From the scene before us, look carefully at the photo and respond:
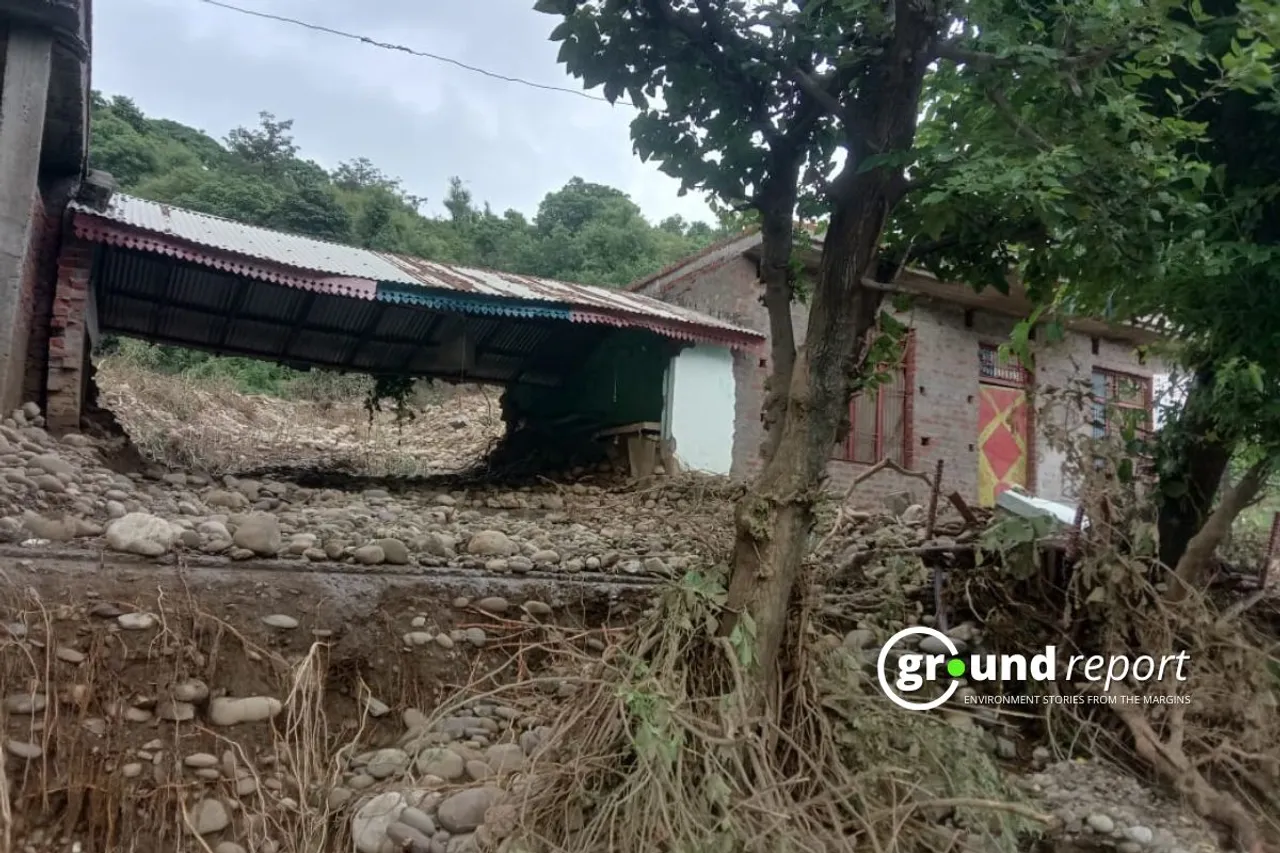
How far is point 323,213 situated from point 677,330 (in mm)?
12316

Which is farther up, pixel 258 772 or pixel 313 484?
pixel 313 484

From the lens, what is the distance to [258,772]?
3.15 m

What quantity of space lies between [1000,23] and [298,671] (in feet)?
11.3

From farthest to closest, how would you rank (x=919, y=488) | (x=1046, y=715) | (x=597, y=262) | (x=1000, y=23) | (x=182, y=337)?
(x=597, y=262) → (x=919, y=488) → (x=182, y=337) → (x=1046, y=715) → (x=1000, y=23)

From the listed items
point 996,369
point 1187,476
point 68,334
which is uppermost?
point 996,369

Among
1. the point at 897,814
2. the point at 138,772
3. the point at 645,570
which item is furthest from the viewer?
the point at 645,570

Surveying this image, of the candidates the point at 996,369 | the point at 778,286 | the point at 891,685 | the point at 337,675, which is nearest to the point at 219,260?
the point at 337,675

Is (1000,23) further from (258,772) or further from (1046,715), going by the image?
(258,772)

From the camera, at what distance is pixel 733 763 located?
2547 mm

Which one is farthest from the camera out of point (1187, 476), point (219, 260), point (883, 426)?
point (883, 426)

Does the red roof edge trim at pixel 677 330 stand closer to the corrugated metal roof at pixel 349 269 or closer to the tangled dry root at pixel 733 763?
the corrugated metal roof at pixel 349 269

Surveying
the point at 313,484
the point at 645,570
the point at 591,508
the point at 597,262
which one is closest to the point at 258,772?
the point at 645,570

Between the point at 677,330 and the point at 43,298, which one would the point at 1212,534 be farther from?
the point at 43,298

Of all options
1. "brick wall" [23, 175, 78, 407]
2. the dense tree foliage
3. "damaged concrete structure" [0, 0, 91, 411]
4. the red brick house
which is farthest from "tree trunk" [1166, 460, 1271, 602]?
the dense tree foliage
